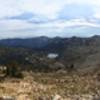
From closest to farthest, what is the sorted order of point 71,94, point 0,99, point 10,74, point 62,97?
point 0,99 < point 62,97 < point 71,94 < point 10,74

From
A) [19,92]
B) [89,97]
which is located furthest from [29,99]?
[89,97]

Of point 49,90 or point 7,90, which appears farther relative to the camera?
point 49,90

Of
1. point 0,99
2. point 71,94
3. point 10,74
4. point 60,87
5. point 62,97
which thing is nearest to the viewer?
point 0,99

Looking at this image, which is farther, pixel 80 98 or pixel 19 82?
pixel 19 82

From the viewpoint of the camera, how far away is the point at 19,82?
5484 cm

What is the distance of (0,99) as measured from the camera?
40938 mm

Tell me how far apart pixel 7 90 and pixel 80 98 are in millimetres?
8075

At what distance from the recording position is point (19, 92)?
46281mm

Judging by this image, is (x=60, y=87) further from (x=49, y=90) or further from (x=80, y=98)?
(x=80, y=98)

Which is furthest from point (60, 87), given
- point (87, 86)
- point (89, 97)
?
point (89, 97)

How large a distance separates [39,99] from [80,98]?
4.80 metres

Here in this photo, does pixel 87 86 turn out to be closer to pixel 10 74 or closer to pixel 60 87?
pixel 60 87

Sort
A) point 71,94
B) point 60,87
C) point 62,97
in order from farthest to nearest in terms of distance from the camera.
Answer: point 60,87, point 71,94, point 62,97

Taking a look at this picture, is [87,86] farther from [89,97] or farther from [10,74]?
[10,74]
